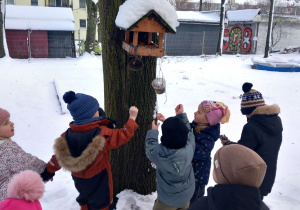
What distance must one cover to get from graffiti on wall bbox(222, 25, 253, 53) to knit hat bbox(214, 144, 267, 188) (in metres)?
22.0

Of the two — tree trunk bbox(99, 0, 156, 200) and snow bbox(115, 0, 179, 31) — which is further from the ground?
snow bbox(115, 0, 179, 31)

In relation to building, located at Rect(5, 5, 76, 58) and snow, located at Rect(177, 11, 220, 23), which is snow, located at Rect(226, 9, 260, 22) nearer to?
snow, located at Rect(177, 11, 220, 23)

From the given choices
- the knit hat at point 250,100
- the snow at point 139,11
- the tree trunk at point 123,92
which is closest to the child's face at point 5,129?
the tree trunk at point 123,92

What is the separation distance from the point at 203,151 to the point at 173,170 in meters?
0.49

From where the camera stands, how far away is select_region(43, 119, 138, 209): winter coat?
223cm

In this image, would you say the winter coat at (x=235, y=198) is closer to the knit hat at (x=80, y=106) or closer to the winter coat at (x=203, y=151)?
the winter coat at (x=203, y=151)

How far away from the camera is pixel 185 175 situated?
2.36 metres

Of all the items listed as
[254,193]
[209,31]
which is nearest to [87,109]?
[254,193]

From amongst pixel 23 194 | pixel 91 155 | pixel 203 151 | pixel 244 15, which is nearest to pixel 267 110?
pixel 203 151

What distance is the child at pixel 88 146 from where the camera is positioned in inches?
87.4

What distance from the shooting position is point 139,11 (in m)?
2.41

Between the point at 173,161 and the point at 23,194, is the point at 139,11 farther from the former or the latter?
the point at 23,194

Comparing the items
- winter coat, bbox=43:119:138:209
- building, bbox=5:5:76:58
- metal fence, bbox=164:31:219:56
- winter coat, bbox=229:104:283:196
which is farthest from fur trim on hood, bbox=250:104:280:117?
metal fence, bbox=164:31:219:56

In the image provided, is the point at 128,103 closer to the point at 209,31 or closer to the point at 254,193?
the point at 254,193
